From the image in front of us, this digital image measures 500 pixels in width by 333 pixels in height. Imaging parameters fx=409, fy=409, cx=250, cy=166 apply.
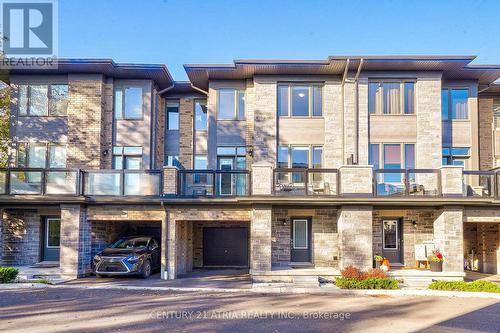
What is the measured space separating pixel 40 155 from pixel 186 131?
6.15m

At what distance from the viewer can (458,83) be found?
1698 centimetres

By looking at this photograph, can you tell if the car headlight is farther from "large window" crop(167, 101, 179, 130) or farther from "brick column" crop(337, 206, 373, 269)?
"brick column" crop(337, 206, 373, 269)

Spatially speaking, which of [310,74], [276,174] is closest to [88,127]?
[276,174]

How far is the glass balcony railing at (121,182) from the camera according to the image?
1473cm

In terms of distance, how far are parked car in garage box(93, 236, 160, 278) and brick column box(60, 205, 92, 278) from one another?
561 millimetres

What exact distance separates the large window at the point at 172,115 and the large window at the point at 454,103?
455 inches

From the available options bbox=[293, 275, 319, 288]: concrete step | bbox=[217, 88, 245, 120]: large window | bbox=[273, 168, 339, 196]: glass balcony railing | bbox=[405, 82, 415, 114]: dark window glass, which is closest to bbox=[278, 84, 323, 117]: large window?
bbox=[217, 88, 245, 120]: large window

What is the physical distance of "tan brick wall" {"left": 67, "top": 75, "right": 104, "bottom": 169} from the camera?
16734mm

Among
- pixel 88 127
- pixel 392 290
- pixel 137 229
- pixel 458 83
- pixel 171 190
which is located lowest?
pixel 392 290

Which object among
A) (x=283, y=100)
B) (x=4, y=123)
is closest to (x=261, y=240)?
(x=283, y=100)

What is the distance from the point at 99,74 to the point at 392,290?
13725 mm

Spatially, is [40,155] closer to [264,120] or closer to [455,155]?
[264,120]

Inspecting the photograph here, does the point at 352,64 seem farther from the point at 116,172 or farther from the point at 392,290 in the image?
the point at 116,172

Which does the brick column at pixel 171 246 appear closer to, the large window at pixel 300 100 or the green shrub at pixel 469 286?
the large window at pixel 300 100
